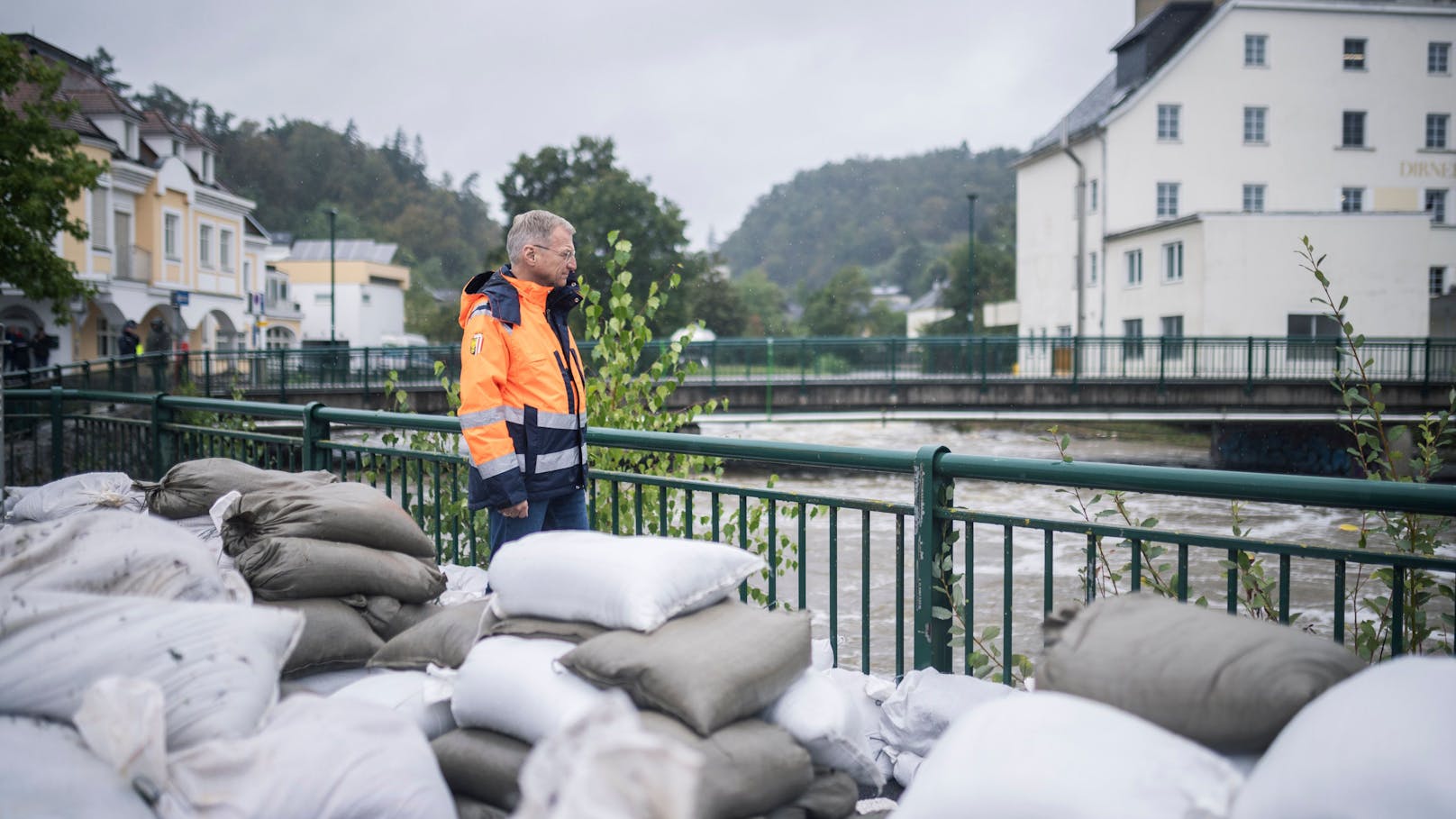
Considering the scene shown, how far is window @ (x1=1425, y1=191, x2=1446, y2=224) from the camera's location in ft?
141

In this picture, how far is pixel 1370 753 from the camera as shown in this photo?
1.75 m

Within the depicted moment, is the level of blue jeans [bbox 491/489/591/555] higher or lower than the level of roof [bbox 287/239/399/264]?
lower

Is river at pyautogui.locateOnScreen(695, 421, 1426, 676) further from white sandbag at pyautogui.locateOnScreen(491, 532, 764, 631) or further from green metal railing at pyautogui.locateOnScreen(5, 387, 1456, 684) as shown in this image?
white sandbag at pyautogui.locateOnScreen(491, 532, 764, 631)

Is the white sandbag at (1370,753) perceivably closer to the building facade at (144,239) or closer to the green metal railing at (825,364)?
the green metal railing at (825,364)

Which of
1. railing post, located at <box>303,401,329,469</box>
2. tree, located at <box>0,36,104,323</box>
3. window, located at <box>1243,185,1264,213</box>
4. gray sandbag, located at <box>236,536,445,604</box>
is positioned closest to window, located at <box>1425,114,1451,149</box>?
window, located at <box>1243,185,1264,213</box>

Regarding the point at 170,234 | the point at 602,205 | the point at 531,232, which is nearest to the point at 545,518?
the point at 531,232

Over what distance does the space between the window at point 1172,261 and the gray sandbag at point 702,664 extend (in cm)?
3929

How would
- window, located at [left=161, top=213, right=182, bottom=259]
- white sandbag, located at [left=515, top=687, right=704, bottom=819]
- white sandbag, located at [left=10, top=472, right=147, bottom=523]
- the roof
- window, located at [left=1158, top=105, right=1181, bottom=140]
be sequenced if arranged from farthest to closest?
1. the roof
2. window, located at [left=161, top=213, right=182, bottom=259]
3. window, located at [left=1158, top=105, right=1181, bottom=140]
4. white sandbag, located at [left=10, top=472, right=147, bottom=523]
5. white sandbag, located at [left=515, top=687, right=704, bottom=819]

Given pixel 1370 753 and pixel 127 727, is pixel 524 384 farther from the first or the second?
pixel 1370 753

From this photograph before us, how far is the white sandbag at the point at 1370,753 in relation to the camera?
1687mm

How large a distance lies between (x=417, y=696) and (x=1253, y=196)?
152 ft

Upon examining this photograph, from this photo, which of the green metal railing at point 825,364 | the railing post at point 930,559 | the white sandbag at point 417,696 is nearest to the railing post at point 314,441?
the white sandbag at point 417,696

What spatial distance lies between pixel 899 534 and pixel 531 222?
74.6 inches

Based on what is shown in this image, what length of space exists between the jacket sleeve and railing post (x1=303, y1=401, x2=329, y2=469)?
2425 millimetres
